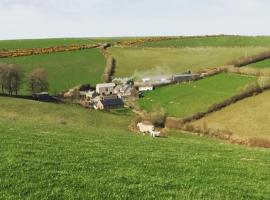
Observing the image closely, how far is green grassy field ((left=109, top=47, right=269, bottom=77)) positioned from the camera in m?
136

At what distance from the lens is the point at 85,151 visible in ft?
75.8

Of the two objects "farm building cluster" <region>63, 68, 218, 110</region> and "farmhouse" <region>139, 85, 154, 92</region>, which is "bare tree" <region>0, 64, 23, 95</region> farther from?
"farmhouse" <region>139, 85, 154, 92</region>

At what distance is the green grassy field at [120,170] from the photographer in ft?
56.4

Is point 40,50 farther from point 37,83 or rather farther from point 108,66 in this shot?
point 37,83

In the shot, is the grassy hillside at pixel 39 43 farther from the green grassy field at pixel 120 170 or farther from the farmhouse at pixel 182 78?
the green grassy field at pixel 120 170

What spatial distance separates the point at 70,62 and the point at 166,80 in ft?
126

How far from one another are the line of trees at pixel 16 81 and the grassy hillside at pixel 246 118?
162ft

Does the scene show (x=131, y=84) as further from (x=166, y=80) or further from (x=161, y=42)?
(x=161, y=42)

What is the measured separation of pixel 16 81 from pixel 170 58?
186 feet

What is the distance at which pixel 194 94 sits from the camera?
298ft

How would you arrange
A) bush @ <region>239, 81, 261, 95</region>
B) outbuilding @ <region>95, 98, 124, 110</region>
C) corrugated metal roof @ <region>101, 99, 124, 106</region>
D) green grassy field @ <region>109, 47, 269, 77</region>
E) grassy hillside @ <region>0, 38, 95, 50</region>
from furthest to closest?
grassy hillside @ <region>0, 38, 95, 50</region> → green grassy field @ <region>109, 47, 269, 77</region> → corrugated metal roof @ <region>101, 99, 124, 106</region> → outbuilding @ <region>95, 98, 124, 110</region> → bush @ <region>239, 81, 261, 95</region>

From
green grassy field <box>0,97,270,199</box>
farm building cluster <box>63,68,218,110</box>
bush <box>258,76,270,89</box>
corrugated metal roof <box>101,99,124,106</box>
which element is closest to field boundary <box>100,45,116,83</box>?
farm building cluster <box>63,68,218,110</box>

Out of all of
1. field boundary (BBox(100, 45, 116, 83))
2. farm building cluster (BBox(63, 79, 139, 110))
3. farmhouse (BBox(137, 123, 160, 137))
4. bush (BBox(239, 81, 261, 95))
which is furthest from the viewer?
field boundary (BBox(100, 45, 116, 83))

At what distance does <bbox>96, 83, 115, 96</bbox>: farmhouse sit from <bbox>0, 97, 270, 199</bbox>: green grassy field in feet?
257
